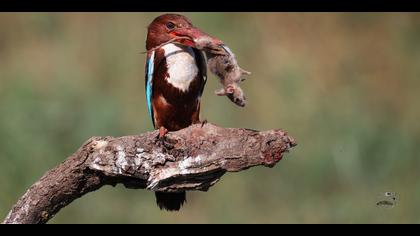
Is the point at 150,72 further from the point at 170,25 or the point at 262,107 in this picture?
the point at 262,107

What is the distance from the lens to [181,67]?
165 inches

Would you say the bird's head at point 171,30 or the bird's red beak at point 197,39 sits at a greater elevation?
the bird's head at point 171,30

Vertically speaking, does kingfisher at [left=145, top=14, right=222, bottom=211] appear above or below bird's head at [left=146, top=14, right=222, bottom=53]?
below

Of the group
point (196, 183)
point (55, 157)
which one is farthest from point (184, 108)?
point (55, 157)

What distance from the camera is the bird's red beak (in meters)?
3.86

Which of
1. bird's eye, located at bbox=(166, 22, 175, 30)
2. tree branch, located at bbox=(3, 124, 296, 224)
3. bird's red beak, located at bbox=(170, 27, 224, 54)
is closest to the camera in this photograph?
tree branch, located at bbox=(3, 124, 296, 224)

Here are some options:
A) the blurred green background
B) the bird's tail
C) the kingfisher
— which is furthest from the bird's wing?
the blurred green background

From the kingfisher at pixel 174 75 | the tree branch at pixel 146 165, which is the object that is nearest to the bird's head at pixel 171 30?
the kingfisher at pixel 174 75

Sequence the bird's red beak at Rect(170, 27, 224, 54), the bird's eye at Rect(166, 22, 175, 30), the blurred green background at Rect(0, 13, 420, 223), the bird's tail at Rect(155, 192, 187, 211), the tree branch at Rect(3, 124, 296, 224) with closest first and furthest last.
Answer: the tree branch at Rect(3, 124, 296, 224)
the bird's red beak at Rect(170, 27, 224, 54)
the bird's tail at Rect(155, 192, 187, 211)
the bird's eye at Rect(166, 22, 175, 30)
the blurred green background at Rect(0, 13, 420, 223)

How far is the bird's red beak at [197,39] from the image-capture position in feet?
12.7

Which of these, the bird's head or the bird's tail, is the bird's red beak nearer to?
the bird's head

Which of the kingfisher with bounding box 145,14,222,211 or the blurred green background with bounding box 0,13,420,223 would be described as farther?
the blurred green background with bounding box 0,13,420,223

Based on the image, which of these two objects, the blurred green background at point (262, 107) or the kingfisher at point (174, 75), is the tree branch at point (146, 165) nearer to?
the kingfisher at point (174, 75)

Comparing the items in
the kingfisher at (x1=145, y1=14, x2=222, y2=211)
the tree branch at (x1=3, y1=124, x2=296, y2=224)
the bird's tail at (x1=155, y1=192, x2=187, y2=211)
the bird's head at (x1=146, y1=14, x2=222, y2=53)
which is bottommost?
the tree branch at (x1=3, y1=124, x2=296, y2=224)
